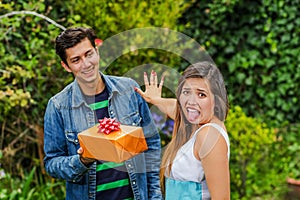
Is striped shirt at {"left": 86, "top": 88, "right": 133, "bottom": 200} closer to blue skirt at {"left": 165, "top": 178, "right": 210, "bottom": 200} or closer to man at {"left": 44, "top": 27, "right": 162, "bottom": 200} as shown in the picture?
man at {"left": 44, "top": 27, "right": 162, "bottom": 200}

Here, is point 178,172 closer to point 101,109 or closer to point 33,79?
point 101,109

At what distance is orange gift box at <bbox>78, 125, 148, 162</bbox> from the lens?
5.99 feet

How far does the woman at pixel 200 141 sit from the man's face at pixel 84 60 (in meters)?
0.36

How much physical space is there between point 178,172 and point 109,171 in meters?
0.41

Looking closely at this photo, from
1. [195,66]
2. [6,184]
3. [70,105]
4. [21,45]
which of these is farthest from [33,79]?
Answer: [195,66]

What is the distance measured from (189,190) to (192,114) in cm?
26

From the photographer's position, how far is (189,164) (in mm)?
1869

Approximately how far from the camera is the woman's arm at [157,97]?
2.15 metres

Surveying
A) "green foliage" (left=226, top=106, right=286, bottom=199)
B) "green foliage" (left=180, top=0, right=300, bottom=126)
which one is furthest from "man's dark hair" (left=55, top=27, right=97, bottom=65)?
"green foliage" (left=180, top=0, right=300, bottom=126)

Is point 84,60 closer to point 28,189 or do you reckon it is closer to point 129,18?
point 28,189

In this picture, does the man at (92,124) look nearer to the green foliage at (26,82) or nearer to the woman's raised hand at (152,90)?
the woman's raised hand at (152,90)

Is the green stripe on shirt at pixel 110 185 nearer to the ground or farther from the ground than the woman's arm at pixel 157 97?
nearer to the ground

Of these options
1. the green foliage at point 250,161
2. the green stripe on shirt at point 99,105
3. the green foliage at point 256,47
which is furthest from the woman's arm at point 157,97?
the green foliage at point 256,47

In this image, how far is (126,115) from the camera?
7.32 feet
